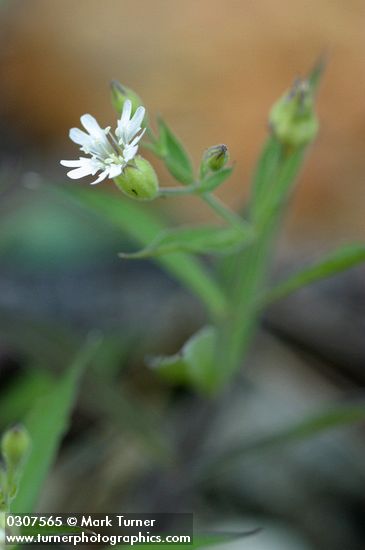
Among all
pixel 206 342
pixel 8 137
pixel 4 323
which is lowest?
pixel 206 342

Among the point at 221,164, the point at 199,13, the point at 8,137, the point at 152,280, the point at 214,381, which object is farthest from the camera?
the point at 199,13

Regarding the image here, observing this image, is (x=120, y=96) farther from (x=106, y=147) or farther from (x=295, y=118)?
(x=295, y=118)

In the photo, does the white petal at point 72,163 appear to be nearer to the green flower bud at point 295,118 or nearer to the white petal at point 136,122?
the white petal at point 136,122

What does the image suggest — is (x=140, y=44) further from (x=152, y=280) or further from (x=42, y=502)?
(x=42, y=502)

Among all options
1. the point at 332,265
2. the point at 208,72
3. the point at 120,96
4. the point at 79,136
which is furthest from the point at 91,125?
the point at 208,72

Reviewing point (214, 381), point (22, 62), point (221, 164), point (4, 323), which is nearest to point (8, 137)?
point (22, 62)

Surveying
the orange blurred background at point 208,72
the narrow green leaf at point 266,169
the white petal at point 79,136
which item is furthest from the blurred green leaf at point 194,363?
the orange blurred background at point 208,72
